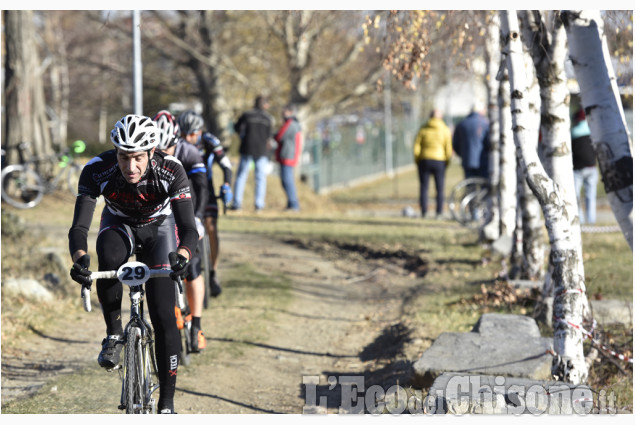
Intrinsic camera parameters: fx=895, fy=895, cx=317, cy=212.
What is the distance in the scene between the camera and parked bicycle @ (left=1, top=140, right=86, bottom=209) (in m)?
17.4

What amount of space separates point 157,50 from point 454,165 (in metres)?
22.3

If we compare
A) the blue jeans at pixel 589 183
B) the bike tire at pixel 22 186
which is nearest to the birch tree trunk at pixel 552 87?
the blue jeans at pixel 589 183

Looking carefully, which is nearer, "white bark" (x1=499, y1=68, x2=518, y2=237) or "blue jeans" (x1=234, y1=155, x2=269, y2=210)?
"white bark" (x1=499, y1=68, x2=518, y2=237)

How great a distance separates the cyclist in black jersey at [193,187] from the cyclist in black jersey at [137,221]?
4.03 ft

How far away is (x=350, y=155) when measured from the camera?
3272 cm

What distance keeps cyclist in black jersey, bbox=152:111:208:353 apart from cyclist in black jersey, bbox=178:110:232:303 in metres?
0.26

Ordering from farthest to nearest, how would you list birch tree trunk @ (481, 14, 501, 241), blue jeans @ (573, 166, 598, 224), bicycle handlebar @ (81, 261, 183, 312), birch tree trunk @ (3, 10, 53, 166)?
birch tree trunk @ (3, 10, 53, 166) → blue jeans @ (573, 166, 598, 224) → birch tree trunk @ (481, 14, 501, 241) → bicycle handlebar @ (81, 261, 183, 312)

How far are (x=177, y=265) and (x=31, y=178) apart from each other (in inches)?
533

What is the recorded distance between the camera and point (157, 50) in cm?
2586

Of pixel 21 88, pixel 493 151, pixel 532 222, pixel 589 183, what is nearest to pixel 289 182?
pixel 21 88

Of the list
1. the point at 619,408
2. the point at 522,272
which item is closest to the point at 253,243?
the point at 522,272

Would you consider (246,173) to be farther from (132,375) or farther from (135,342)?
(132,375)

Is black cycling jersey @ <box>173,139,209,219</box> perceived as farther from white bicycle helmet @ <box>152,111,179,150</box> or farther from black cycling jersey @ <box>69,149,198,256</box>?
black cycling jersey @ <box>69,149,198,256</box>

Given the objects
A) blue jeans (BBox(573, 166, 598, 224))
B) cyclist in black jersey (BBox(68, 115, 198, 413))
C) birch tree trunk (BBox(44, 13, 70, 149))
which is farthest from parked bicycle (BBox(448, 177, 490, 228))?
birch tree trunk (BBox(44, 13, 70, 149))
